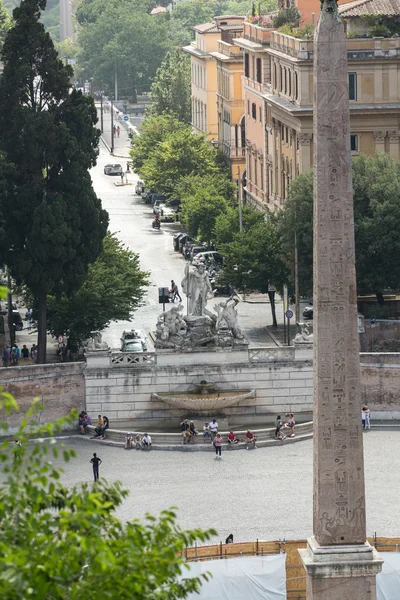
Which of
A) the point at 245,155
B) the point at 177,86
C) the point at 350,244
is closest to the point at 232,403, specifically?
the point at 350,244

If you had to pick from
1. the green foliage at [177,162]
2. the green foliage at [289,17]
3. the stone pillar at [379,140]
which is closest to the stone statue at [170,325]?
the stone pillar at [379,140]

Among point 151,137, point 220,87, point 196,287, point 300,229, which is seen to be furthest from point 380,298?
point 151,137

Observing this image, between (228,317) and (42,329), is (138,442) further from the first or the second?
(42,329)

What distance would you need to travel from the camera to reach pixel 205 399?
185 feet

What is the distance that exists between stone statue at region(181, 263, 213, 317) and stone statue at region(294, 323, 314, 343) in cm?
287

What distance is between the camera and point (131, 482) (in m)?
50.8

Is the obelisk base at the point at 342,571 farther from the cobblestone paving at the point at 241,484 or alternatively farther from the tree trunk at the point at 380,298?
the tree trunk at the point at 380,298

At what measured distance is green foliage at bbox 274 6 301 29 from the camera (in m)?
87.6

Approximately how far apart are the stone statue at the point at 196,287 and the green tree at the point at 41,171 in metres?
3.89

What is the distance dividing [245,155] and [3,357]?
140ft

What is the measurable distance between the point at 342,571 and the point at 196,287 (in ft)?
88.1

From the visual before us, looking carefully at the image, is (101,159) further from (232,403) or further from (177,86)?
(232,403)

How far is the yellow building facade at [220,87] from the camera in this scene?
106812 millimetres

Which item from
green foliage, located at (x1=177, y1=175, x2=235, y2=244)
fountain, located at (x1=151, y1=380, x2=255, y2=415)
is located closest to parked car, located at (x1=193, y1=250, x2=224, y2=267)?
green foliage, located at (x1=177, y1=175, x2=235, y2=244)
